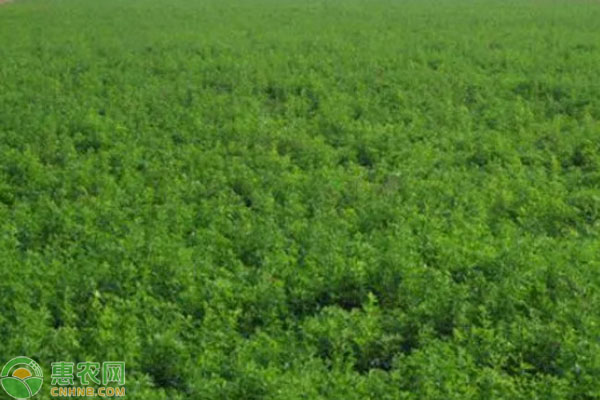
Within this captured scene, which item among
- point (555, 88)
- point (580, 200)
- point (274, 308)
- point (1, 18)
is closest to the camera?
point (274, 308)

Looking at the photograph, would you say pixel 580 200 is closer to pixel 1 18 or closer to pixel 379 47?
pixel 379 47

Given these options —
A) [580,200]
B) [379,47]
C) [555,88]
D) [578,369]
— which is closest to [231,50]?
[379,47]

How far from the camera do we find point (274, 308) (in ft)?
18.8

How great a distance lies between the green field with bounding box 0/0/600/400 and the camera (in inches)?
202

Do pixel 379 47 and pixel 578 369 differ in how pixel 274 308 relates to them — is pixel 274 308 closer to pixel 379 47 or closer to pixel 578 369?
pixel 578 369

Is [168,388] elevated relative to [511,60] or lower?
lower

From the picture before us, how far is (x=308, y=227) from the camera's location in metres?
6.95

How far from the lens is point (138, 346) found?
205 inches

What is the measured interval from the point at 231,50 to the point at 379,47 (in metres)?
3.26

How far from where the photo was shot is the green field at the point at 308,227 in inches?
202

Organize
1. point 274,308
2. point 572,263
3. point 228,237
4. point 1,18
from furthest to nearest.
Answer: point 1,18 < point 228,237 < point 572,263 < point 274,308

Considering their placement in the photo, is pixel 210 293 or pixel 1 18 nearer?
pixel 210 293

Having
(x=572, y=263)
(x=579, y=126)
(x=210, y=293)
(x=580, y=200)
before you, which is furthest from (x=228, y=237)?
(x=579, y=126)

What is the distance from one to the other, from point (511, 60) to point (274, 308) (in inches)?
434
